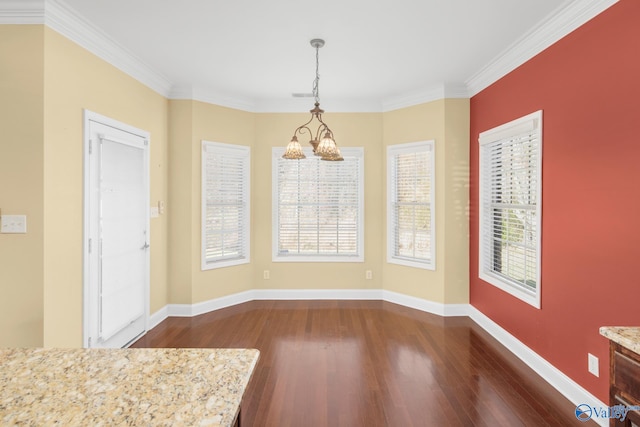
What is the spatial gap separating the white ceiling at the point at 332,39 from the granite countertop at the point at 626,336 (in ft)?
7.21

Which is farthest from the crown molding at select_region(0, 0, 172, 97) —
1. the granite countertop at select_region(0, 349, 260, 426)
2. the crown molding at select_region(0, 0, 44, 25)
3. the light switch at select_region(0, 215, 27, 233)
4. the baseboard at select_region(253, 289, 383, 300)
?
the baseboard at select_region(253, 289, 383, 300)

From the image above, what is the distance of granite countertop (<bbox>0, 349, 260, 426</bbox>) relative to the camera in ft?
2.73

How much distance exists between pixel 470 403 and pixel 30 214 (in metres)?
3.56

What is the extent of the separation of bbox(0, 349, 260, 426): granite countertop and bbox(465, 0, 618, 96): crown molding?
3.14 metres

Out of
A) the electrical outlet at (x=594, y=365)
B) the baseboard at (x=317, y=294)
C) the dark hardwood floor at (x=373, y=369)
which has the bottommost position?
the dark hardwood floor at (x=373, y=369)

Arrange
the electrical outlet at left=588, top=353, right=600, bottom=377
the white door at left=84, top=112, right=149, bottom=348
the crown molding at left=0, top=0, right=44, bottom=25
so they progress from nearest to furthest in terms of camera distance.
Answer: the electrical outlet at left=588, top=353, right=600, bottom=377 → the crown molding at left=0, top=0, right=44, bottom=25 → the white door at left=84, top=112, right=149, bottom=348

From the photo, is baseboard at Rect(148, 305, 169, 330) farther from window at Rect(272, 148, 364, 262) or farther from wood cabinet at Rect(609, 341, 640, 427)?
wood cabinet at Rect(609, 341, 640, 427)

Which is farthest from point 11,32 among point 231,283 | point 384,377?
point 384,377

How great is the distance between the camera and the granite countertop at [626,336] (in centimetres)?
129

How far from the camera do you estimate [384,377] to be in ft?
9.02

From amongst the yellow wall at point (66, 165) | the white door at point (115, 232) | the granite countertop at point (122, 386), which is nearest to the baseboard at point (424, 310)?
the white door at point (115, 232)

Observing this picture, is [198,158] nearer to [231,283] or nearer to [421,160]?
[231,283]

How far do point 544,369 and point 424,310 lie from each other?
66.2 inches

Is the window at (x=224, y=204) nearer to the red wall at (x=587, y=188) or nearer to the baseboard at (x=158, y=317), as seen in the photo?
the baseboard at (x=158, y=317)
